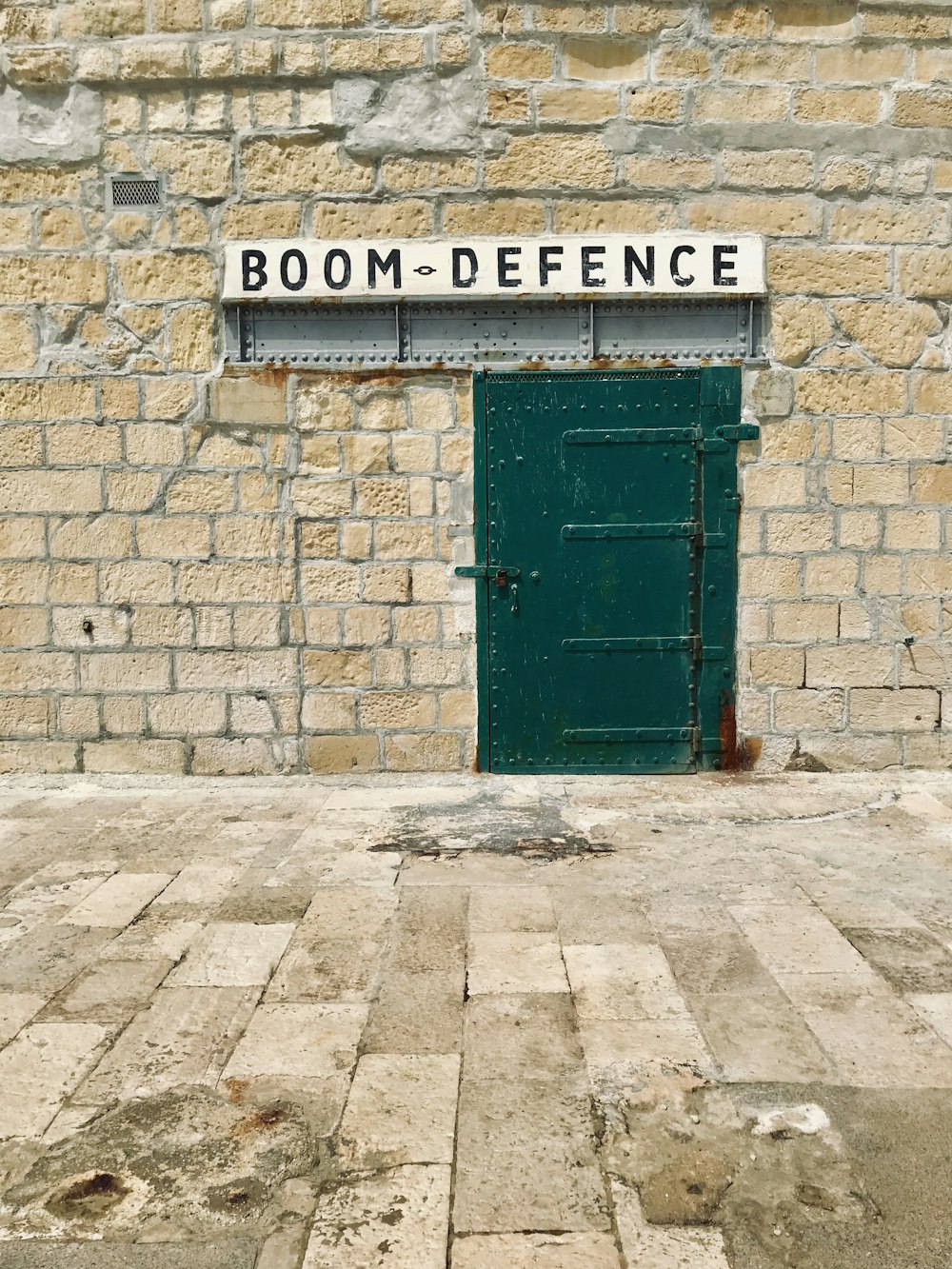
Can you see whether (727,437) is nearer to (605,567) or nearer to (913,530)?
(605,567)

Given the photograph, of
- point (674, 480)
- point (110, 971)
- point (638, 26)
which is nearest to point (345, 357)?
point (674, 480)

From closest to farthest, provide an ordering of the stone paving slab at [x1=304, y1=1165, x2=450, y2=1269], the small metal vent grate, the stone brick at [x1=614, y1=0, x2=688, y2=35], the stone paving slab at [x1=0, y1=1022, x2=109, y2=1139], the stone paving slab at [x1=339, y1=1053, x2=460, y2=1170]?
the stone paving slab at [x1=304, y1=1165, x2=450, y2=1269] < the stone paving slab at [x1=339, y1=1053, x2=460, y2=1170] < the stone paving slab at [x1=0, y1=1022, x2=109, y2=1139] < the stone brick at [x1=614, y1=0, x2=688, y2=35] < the small metal vent grate

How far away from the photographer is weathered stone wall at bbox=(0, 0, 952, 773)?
4809 millimetres

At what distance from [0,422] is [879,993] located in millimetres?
4613

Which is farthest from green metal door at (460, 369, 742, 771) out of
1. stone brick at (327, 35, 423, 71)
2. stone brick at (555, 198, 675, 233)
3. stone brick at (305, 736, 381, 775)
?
stone brick at (327, 35, 423, 71)

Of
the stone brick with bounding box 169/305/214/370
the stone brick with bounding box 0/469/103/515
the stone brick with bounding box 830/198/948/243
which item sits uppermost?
the stone brick with bounding box 830/198/948/243

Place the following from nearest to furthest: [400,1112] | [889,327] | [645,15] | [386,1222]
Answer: [386,1222] → [400,1112] → [645,15] → [889,327]

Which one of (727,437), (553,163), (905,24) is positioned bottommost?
(727,437)

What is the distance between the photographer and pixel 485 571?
4969 millimetres

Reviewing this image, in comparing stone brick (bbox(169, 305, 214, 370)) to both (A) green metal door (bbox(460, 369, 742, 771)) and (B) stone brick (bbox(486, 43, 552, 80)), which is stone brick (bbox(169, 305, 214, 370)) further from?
(B) stone brick (bbox(486, 43, 552, 80))

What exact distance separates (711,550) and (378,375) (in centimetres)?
188

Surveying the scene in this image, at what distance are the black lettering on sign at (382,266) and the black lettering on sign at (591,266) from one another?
90cm

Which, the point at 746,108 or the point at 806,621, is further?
the point at 806,621

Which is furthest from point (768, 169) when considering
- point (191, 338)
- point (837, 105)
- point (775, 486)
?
point (191, 338)
